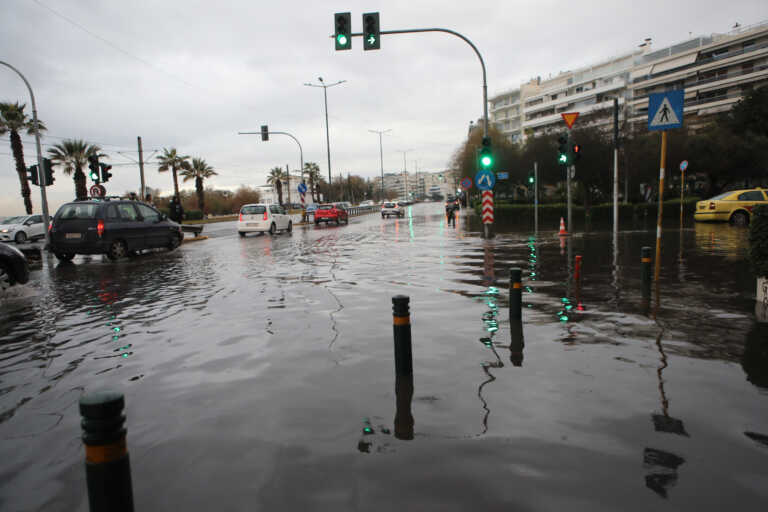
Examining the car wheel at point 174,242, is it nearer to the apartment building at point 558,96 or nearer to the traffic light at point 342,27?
the traffic light at point 342,27

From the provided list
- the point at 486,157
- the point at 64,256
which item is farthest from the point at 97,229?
the point at 486,157

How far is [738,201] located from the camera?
22.6m

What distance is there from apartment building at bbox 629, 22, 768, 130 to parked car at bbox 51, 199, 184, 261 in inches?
2225

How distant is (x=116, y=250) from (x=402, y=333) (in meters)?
13.9

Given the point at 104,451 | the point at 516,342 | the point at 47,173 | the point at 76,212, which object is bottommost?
the point at 516,342

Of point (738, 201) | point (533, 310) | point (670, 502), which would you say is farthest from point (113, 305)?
point (738, 201)

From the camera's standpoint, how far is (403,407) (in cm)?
399

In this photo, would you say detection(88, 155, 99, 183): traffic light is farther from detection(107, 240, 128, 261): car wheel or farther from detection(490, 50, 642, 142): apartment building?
detection(490, 50, 642, 142): apartment building

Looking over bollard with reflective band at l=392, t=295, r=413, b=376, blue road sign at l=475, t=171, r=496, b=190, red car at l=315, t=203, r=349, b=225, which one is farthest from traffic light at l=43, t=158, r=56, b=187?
red car at l=315, t=203, r=349, b=225

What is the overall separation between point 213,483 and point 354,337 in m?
3.13

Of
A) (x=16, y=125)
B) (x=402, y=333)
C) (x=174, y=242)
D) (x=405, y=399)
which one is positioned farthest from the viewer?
(x=16, y=125)

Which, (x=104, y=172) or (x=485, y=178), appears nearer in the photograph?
(x=485, y=178)

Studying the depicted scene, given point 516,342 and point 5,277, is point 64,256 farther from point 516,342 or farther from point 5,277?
point 516,342

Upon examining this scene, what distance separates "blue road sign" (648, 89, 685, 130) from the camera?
9289mm
